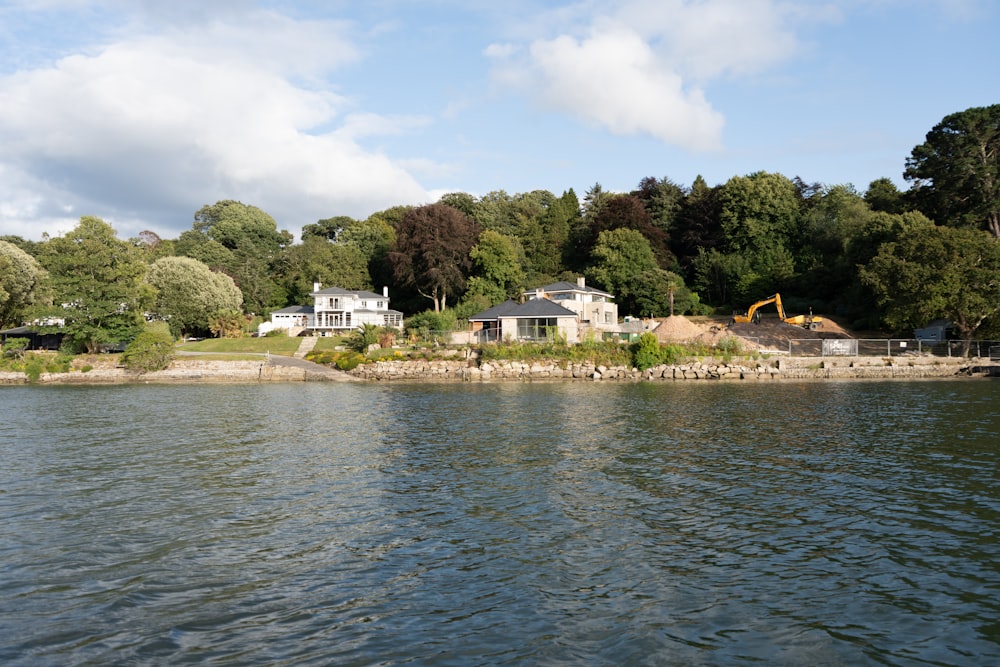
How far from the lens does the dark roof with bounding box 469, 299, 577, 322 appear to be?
57625 millimetres

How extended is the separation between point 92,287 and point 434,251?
3504 cm

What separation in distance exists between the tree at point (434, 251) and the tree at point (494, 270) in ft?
5.47

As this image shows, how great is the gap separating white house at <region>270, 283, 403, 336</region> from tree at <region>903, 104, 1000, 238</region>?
57.7m

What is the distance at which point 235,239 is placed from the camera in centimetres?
11188

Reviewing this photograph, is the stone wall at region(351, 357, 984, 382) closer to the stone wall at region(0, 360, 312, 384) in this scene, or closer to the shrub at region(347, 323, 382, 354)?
the shrub at region(347, 323, 382, 354)

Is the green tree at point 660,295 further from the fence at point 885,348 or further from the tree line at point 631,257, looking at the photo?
the fence at point 885,348

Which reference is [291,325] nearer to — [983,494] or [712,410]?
[712,410]

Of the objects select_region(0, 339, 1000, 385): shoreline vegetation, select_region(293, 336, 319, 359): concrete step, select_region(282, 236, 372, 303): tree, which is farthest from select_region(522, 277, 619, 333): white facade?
select_region(282, 236, 372, 303): tree

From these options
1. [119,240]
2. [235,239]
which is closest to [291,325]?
[119,240]

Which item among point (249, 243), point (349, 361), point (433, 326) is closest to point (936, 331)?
point (433, 326)

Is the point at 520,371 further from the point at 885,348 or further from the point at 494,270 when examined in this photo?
the point at 885,348

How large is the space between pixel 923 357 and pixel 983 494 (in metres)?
41.7

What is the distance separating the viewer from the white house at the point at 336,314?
3000 inches

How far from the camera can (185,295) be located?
7475 centimetres
